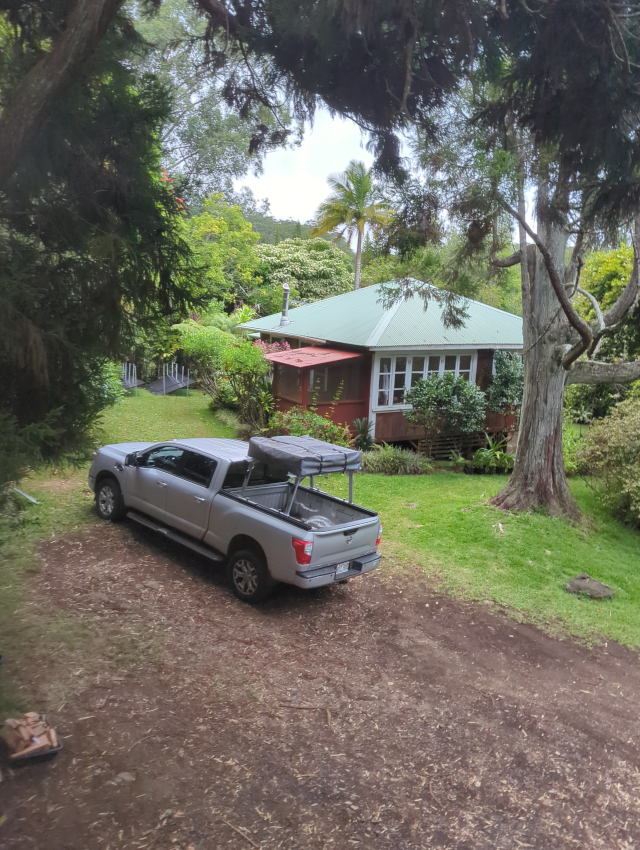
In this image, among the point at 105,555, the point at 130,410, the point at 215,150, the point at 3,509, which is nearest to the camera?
the point at 3,509

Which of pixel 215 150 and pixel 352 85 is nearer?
pixel 352 85

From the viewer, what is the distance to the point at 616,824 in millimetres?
4730

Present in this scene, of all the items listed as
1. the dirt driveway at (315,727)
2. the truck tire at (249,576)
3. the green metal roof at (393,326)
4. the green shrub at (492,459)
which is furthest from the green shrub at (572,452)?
the truck tire at (249,576)

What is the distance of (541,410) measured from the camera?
12359 millimetres

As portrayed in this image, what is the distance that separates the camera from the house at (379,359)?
55.0 feet

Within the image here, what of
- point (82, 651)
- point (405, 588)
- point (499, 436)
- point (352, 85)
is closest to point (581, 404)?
point (499, 436)

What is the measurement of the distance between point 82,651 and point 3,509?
2364 mm

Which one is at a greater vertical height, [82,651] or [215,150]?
[215,150]

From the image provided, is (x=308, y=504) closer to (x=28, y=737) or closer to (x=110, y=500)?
(x=110, y=500)

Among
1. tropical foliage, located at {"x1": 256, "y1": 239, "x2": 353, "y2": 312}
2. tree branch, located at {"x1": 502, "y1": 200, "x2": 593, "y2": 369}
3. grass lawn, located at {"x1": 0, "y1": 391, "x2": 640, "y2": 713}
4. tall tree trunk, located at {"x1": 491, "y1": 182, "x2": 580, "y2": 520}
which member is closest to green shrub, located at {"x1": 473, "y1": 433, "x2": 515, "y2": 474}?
grass lawn, located at {"x1": 0, "y1": 391, "x2": 640, "y2": 713}

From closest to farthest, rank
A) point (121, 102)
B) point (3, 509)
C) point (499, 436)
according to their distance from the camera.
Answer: point (3, 509)
point (121, 102)
point (499, 436)

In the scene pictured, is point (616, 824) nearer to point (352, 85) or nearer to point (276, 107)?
point (352, 85)

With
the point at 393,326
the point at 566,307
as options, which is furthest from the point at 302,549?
the point at 393,326

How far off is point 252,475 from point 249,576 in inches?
52.3
